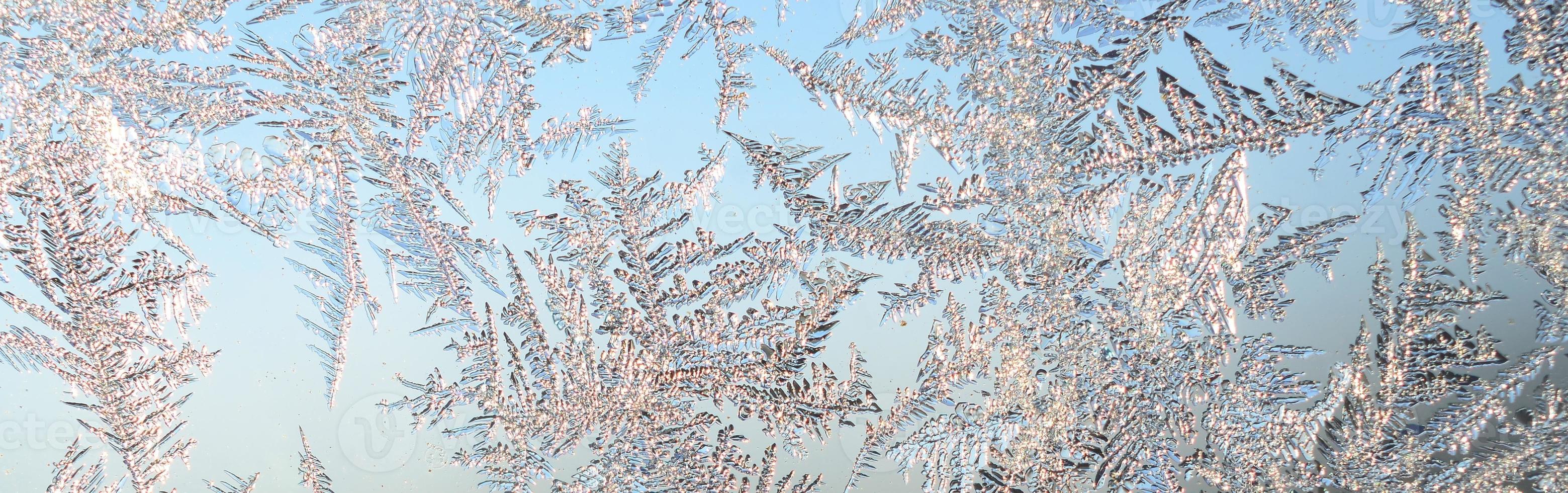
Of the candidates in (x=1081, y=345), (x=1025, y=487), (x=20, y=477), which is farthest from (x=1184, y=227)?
(x=20, y=477)

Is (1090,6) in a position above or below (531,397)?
above

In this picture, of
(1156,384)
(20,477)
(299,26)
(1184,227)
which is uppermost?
(299,26)

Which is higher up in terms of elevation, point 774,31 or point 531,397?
point 774,31

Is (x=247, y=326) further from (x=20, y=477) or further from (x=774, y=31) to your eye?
(x=774, y=31)

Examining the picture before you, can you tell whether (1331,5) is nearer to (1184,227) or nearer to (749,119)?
(1184,227)

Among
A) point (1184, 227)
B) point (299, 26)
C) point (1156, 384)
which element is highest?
Answer: point (299, 26)

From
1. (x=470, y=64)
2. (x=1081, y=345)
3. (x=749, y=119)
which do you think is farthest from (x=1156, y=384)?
(x=470, y=64)
